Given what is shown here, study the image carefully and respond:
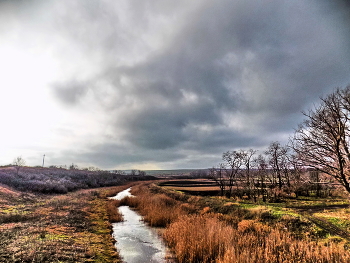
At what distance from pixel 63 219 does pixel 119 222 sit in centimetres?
517

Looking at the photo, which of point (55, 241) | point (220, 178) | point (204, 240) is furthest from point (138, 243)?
point (220, 178)

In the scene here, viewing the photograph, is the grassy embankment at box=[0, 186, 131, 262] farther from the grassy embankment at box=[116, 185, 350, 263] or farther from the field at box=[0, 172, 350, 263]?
the grassy embankment at box=[116, 185, 350, 263]

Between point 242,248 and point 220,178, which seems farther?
point 220,178

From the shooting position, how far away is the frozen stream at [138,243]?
10.7 metres

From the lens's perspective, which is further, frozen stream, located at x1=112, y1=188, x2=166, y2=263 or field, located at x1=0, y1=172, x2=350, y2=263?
frozen stream, located at x1=112, y1=188, x2=166, y2=263

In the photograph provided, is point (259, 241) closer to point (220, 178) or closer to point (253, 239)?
point (253, 239)

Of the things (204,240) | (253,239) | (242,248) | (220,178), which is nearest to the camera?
(242,248)

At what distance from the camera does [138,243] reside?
514 inches

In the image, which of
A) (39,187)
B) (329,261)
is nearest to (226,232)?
(329,261)

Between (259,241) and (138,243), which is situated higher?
(259,241)

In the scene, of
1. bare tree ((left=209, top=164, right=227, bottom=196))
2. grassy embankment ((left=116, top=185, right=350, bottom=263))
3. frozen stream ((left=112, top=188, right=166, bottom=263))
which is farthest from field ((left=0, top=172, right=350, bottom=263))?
bare tree ((left=209, top=164, right=227, bottom=196))

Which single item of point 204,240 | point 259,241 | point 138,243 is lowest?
point 138,243

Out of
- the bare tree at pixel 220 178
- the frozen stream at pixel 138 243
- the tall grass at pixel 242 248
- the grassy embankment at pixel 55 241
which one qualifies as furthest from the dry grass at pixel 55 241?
the bare tree at pixel 220 178

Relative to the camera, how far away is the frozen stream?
10.7 m
